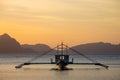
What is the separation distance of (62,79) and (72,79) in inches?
69.1

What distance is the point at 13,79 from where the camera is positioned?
7919cm

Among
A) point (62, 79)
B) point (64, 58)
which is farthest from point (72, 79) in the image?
point (64, 58)

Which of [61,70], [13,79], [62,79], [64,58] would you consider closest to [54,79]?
[62,79]

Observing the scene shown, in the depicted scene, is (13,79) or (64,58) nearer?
(13,79)

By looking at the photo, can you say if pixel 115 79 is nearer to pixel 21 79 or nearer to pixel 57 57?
pixel 21 79

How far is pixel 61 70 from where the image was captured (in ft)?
362

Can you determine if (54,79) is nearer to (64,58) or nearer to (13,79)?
(13,79)

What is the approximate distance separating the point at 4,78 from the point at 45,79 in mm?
6795

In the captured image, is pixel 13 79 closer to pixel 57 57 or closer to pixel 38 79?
pixel 38 79

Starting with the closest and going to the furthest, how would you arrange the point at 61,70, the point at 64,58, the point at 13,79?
the point at 13,79
the point at 61,70
the point at 64,58

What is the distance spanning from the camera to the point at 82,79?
81688 millimetres

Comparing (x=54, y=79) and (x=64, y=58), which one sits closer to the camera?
(x=54, y=79)

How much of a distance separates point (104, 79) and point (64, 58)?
38.6m

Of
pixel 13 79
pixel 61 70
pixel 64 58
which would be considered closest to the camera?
pixel 13 79
